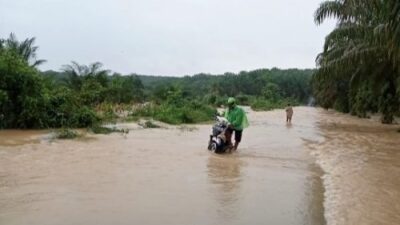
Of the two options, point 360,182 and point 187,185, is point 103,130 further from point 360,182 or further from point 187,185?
point 360,182

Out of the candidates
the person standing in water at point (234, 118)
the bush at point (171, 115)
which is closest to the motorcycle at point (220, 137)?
the person standing in water at point (234, 118)

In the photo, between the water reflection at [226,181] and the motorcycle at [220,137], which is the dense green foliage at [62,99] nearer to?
the motorcycle at [220,137]

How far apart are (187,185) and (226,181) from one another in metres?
0.94

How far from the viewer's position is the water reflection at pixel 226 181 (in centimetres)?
728

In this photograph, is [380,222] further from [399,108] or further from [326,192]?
[399,108]

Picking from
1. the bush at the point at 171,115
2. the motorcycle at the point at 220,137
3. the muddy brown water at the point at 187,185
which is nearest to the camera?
the muddy brown water at the point at 187,185

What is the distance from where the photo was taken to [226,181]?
31.5 ft

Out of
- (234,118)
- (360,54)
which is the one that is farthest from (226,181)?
(360,54)

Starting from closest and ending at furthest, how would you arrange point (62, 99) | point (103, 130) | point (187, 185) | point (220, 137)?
point (187, 185)
point (220, 137)
point (103, 130)
point (62, 99)

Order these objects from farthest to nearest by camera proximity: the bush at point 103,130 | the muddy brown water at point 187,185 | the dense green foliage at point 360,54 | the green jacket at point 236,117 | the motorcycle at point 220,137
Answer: the dense green foliage at point 360,54 < the bush at point 103,130 < the green jacket at point 236,117 < the motorcycle at point 220,137 < the muddy brown water at point 187,185

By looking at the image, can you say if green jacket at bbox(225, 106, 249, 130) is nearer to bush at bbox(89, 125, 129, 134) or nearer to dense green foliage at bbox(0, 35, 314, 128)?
bush at bbox(89, 125, 129, 134)

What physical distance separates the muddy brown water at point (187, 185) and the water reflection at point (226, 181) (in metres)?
0.02

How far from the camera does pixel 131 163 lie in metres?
11.4

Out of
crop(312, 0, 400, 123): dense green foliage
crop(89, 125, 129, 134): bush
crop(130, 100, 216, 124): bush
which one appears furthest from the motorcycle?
crop(130, 100, 216, 124): bush
